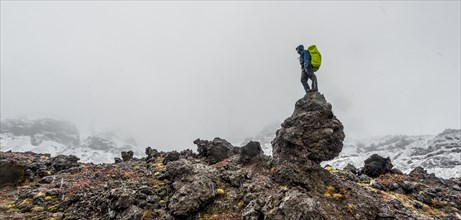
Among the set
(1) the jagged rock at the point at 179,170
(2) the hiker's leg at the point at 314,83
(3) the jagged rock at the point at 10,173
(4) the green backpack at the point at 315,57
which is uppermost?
(4) the green backpack at the point at 315,57

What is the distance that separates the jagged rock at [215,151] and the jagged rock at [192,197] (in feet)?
24.8

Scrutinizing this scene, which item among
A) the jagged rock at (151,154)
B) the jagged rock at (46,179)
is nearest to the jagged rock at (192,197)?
the jagged rock at (46,179)

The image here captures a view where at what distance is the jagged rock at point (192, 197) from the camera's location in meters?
13.1

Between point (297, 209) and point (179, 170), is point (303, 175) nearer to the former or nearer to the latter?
point (297, 209)

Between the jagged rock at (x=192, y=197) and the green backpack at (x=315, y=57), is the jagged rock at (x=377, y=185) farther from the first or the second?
the jagged rock at (x=192, y=197)

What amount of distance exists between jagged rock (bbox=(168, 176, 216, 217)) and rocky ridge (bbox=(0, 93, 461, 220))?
1.9 inches

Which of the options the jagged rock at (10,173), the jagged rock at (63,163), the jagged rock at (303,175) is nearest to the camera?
the jagged rock at (303,175)

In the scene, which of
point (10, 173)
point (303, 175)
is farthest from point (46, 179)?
point (303, 175)

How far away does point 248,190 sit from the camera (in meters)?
14.8

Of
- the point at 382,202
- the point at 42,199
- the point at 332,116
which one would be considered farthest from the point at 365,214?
the point at 42,199

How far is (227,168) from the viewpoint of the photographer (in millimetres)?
18422

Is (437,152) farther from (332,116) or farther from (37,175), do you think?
(37,175)

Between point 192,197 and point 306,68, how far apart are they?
10.8 meters

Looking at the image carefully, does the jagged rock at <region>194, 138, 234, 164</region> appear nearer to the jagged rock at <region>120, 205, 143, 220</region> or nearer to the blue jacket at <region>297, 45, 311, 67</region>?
the jagged rock at <region>120, 205, 143, 220</region>
